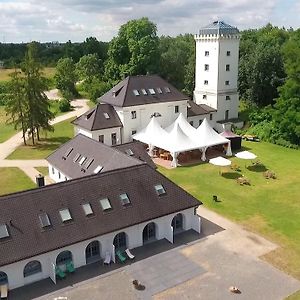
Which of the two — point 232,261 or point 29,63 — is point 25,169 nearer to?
point 29,63

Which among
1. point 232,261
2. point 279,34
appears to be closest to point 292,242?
point 232,261

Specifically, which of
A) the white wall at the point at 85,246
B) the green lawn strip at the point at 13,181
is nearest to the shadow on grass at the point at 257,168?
the white wall at the point at 85,246

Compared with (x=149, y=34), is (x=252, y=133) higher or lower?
A: lower

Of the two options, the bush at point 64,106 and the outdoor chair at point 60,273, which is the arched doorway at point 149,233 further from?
the bush at point 64,106

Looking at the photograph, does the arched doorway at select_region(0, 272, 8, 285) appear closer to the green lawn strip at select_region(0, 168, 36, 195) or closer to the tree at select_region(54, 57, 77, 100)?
the green lawn strip at select_region(0, 168, 36, 195)

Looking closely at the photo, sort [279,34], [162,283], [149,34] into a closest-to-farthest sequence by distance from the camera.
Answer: [162,283], [149,34], [279,34]

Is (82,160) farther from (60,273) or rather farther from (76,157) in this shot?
(60,273)

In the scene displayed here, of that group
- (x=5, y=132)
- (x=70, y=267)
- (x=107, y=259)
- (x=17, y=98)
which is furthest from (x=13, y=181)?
(x=5, y=132)
